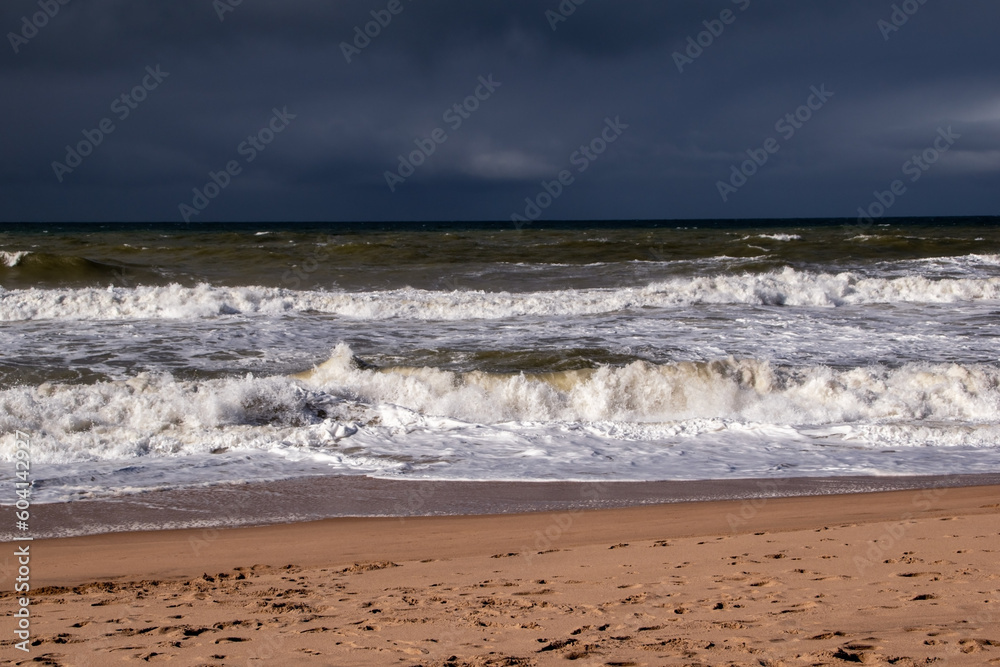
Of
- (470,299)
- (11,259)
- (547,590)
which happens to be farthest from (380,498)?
(11,259)

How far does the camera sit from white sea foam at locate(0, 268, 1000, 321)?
1511 cm

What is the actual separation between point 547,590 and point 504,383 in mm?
5452

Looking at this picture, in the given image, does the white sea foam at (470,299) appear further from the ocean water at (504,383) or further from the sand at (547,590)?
the sand at (547,590)

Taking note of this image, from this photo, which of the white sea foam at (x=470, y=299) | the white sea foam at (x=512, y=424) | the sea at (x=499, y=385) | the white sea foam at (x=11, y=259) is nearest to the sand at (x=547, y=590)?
the sea at (x=499, y=385)

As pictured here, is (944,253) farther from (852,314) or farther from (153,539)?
(153,539)

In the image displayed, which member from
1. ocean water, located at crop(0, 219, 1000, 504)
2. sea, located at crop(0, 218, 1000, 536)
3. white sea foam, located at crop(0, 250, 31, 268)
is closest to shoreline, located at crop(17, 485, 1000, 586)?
sea, located at crop(0, 218, 1000, 536)

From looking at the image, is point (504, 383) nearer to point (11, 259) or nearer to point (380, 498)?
point (380, 498)

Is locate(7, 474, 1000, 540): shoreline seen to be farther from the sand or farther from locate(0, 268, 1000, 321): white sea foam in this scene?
locate(0, 268, 1000, 321): white sea foam

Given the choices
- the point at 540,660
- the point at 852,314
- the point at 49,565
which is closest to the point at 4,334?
the point at 49,565

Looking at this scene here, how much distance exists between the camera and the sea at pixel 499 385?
23.2 ft

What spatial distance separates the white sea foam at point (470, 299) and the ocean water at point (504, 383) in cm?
6

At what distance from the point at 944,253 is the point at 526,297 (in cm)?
2008

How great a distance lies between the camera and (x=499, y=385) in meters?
9.39

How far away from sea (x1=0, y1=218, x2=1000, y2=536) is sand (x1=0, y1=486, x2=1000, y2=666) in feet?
3.67
